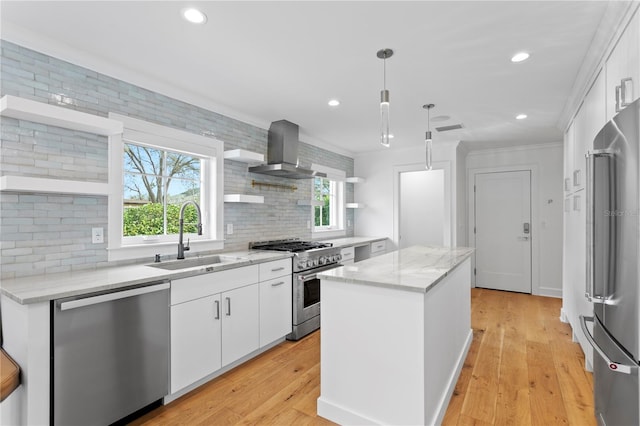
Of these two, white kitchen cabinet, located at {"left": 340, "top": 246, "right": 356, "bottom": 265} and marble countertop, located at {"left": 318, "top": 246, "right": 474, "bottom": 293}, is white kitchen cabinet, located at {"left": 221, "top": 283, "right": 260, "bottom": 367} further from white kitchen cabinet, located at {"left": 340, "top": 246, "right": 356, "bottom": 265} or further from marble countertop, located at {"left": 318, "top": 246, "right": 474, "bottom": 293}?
white kitchen cabinet, located at {"left": 340, "top": 246, "right": 356, "bottom": 265}

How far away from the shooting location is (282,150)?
12.4 ft

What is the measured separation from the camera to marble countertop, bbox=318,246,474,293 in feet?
5.77

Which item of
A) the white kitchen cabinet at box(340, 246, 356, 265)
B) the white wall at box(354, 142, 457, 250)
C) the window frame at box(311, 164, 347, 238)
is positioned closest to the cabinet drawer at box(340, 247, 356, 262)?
the white kitchen cabinet at box(340, 246, 356, 265)

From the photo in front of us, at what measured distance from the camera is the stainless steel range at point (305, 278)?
11.0 feet

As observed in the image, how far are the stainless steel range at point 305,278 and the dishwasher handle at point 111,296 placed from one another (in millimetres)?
1480

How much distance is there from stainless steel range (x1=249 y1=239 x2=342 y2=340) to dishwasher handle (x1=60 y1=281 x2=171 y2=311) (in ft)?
4.86

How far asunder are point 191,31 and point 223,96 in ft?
Result: 3.57

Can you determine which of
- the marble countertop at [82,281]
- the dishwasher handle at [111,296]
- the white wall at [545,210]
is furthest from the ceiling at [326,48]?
the white wall at [545,210]

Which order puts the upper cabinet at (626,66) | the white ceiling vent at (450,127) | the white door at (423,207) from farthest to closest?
the white door at (423,207) → the white ceiling vent at (450,127) → the upper cabinet at (626,66)

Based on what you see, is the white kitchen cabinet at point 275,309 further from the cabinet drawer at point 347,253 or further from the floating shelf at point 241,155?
the floating shelf at point 241,155

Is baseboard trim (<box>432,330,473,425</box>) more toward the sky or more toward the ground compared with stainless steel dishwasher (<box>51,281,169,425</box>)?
more toward the ground

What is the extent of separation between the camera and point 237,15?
185 cm

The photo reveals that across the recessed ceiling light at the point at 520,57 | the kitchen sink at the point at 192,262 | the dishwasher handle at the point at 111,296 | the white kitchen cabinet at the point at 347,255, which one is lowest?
the white kitchen cabinet at the point at 347,255

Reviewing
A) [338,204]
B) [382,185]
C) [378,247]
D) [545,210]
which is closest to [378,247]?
[378,247]
